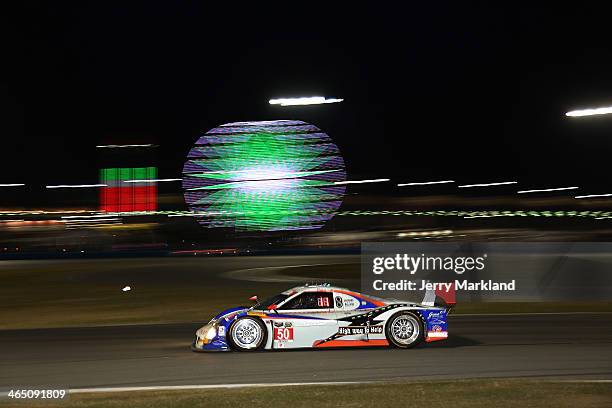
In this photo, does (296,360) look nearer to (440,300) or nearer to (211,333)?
(211,333)

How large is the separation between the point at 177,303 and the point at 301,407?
14005 millimetres

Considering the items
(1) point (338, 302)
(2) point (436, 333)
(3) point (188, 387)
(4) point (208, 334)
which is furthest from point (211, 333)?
(2) point (436, 333)

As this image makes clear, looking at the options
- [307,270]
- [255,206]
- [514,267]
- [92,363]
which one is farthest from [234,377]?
[255,206]

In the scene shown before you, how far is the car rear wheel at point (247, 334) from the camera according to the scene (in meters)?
12.0

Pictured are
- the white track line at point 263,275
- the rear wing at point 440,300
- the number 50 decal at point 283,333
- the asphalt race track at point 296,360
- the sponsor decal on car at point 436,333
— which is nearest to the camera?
the asphalt race track at point 296,360

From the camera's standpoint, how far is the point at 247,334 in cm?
1203

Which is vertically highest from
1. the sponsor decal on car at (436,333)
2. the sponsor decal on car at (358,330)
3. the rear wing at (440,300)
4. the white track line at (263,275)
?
the rear wing at (440,300)

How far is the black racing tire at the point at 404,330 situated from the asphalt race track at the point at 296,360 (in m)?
0.18

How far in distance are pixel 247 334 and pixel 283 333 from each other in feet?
1.91

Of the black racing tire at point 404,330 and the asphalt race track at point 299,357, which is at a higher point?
the black racing tire at point 404,330

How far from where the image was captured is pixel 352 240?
60219mm

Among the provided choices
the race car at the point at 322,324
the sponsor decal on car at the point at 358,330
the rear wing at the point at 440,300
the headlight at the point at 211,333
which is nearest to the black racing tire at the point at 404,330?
the race car at the point at 322,324

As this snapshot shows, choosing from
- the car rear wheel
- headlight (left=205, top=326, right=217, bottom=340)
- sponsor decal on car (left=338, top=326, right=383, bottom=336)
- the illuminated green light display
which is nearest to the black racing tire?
sponsor decal on car (left=338, top=326, right=383, bottom=336)

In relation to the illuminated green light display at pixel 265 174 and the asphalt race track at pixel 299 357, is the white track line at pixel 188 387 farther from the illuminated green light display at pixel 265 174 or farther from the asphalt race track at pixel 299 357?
the illuminated green light display at pixel 265 174
